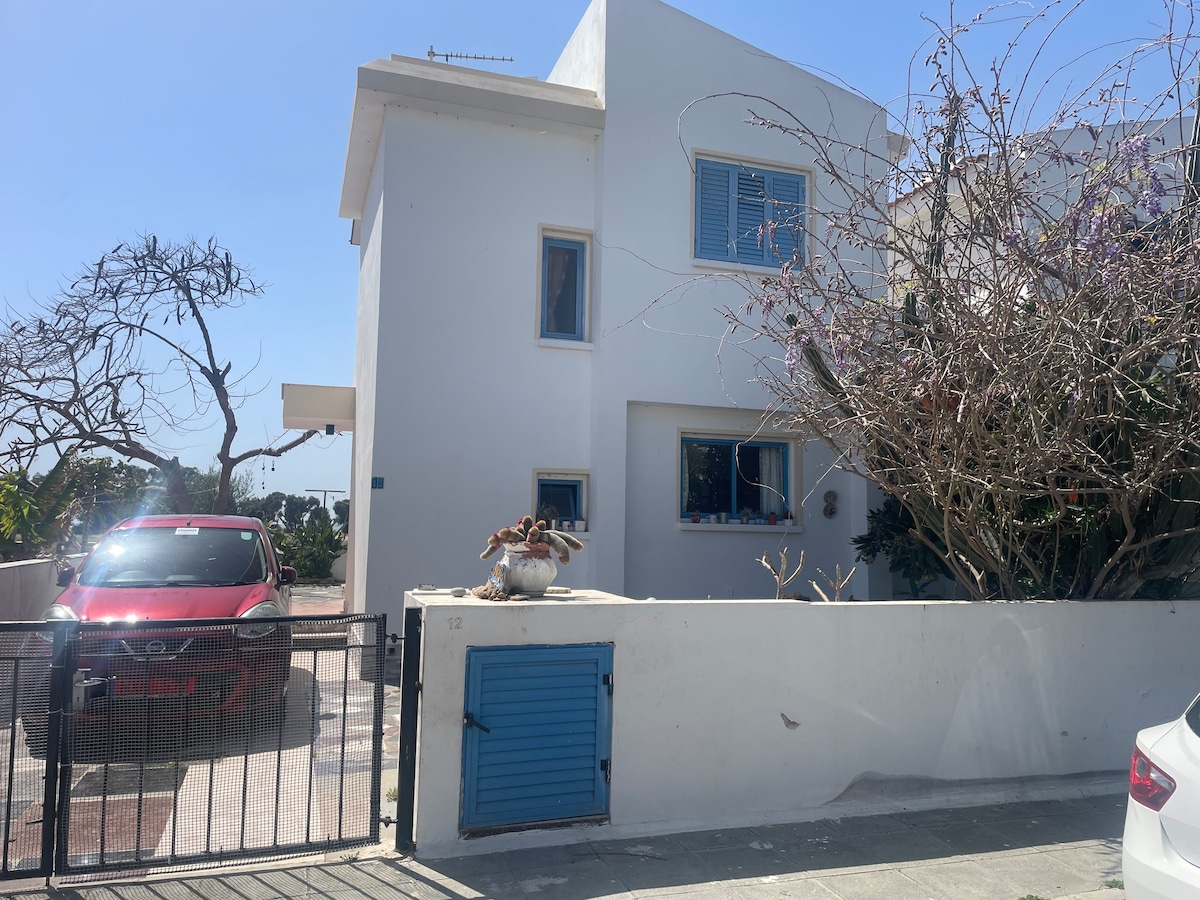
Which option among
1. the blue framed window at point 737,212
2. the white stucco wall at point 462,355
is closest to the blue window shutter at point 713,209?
the blue framed window at point 737,212

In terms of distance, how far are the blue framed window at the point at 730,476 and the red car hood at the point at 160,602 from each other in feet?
17.1

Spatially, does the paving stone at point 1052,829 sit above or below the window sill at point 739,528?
below

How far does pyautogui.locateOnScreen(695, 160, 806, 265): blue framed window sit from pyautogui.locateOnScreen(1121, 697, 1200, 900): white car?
7.98 metres

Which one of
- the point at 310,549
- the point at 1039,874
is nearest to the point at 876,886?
the point at 1039,874

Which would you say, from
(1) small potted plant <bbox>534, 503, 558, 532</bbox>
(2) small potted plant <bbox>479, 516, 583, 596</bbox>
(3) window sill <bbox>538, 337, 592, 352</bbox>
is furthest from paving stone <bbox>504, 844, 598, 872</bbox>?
(3) window sill <bbox>538, 337, 592, 352</bbox>

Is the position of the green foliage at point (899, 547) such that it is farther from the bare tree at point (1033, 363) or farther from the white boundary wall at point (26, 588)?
the white boundary wall at point (26, 588)

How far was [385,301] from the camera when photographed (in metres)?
9.90

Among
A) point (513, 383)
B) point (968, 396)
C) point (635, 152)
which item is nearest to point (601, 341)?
point (513, 383)

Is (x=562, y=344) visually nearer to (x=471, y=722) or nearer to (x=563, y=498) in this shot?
(x=563, y=498)

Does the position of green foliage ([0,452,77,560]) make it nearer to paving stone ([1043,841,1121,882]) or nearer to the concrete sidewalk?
the concrete sidewalk

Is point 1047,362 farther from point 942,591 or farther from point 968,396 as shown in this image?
point 942,591

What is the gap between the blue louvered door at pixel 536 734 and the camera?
5172 mm

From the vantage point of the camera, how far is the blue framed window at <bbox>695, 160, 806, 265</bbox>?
1107 cm

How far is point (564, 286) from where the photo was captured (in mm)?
10977
